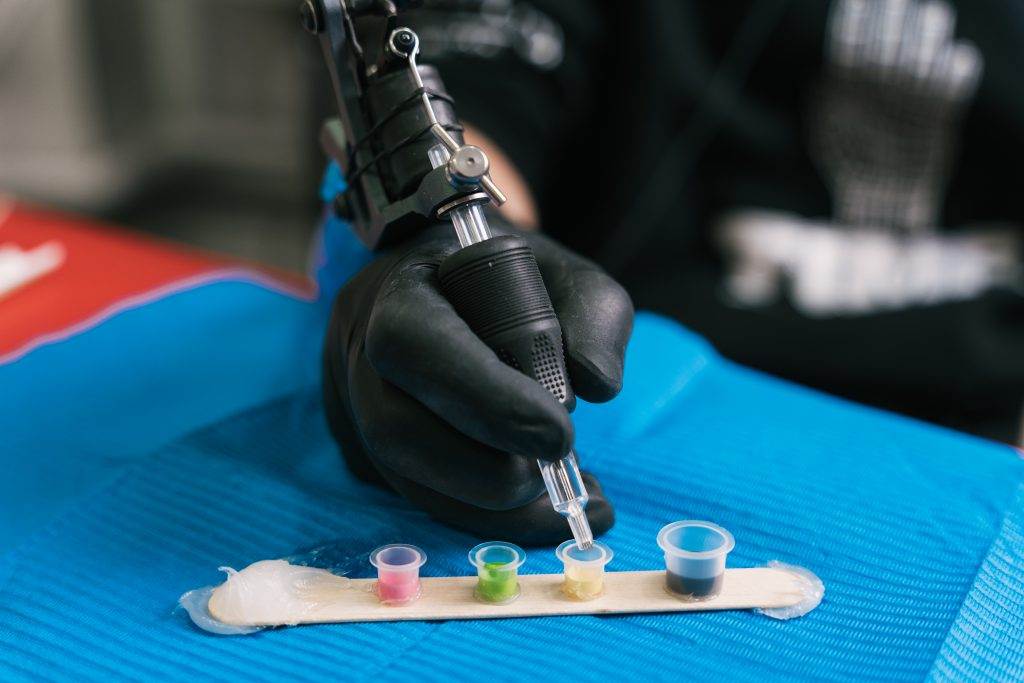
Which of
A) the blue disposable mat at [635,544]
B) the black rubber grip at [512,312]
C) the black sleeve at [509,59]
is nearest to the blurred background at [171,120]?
the black sleeve at [509,59]

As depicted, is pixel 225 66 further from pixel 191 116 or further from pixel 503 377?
pixel 503 377

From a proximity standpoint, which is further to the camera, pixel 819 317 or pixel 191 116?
pixel 191 116

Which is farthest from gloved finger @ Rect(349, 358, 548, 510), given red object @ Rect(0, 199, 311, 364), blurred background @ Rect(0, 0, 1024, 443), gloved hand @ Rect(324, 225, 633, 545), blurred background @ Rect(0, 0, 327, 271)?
blurred background @ Rect(0, 0, 327, 271)

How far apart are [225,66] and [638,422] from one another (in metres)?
1.75

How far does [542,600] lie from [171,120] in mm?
1953

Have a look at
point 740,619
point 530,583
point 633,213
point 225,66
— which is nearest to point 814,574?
point 740,619

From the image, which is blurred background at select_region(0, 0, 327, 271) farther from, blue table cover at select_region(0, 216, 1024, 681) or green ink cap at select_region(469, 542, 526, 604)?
green ink cap at select_region(469, 542, 526, 604)

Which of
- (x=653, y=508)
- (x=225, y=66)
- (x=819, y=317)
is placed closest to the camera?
(x=653, y=508)

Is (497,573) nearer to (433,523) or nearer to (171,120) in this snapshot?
(433,523)

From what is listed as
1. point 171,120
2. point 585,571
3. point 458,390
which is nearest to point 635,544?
point 585,571

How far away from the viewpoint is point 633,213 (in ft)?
4.06

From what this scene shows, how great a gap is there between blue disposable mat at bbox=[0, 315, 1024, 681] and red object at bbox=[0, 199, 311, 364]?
0.81 ft

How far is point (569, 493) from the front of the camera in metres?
0.57

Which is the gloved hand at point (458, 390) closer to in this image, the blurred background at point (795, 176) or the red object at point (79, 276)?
the red object at point (79, 276)
